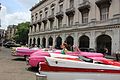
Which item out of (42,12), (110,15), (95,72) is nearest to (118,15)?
(110,15)

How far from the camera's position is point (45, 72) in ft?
19.5

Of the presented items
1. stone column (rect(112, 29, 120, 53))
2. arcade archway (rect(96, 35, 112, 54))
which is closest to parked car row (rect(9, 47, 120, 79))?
stone column (rect(112, 29, 120, 53))

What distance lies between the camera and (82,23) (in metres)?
32.5

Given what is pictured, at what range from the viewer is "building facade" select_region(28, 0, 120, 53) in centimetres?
2641

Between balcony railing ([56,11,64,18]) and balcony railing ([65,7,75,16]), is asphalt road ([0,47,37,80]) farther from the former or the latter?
balcony railing ([56,11,64,18])

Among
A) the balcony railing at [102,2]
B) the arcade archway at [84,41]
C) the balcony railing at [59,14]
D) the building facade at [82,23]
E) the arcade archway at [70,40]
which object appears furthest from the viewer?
the balcony railing at [59,14]

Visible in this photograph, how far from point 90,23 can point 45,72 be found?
2517cm

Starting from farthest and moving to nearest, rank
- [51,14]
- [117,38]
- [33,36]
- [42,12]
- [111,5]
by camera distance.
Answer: [33,36]
[42,12]
[51,14]
[111,5]
[117,38]

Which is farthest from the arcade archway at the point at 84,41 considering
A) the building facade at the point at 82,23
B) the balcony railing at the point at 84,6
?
the balcony railing at the point at 84,6

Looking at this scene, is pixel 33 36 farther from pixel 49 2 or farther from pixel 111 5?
pixel 111 5

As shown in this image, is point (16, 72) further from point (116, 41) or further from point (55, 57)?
point (116, 41)

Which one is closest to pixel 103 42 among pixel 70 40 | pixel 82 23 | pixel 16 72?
pixel 82 23

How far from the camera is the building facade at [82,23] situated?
26.4 m

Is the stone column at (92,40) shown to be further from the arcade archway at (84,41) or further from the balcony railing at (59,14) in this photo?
the balcony railing at (59,14)
